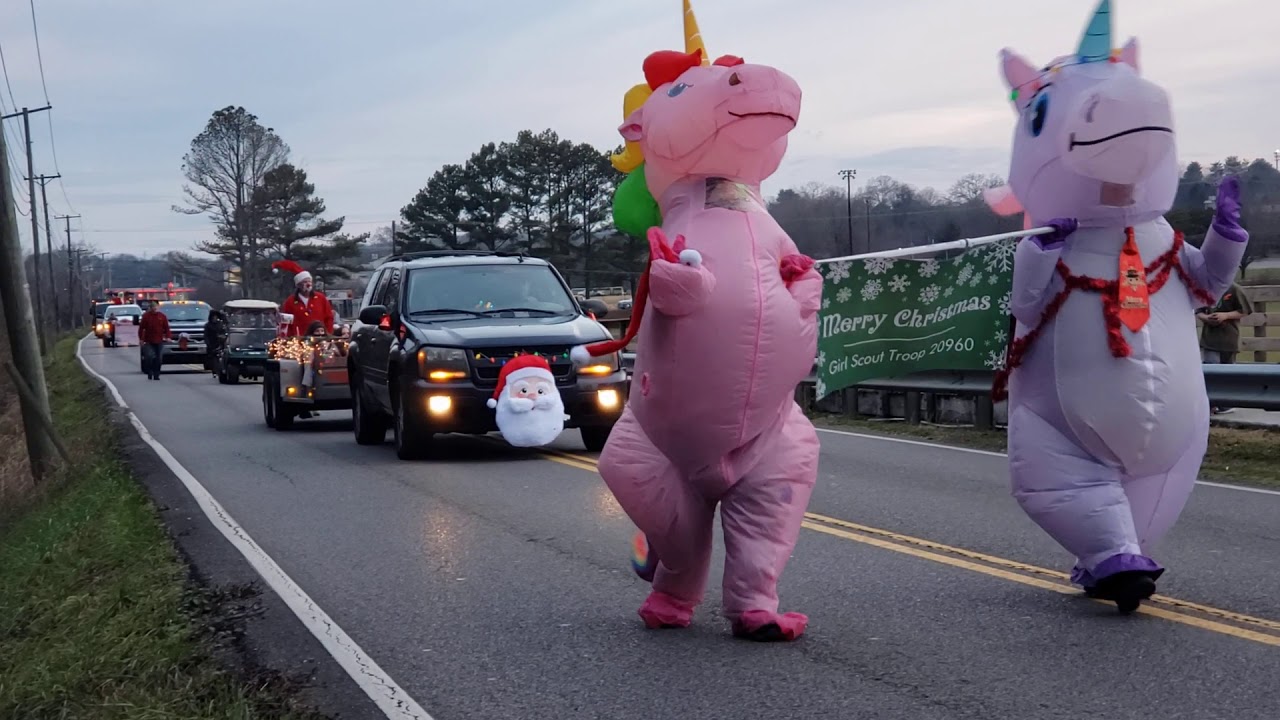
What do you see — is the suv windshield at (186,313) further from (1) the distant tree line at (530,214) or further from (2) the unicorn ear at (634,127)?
(2) the unicorn ear at (634,127)

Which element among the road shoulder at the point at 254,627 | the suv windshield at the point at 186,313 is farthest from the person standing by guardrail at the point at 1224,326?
the suv windshield at the point at 186,313

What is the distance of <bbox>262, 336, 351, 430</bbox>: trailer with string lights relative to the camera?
1702cm

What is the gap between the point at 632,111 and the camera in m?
6.54

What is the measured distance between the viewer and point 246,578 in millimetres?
7941

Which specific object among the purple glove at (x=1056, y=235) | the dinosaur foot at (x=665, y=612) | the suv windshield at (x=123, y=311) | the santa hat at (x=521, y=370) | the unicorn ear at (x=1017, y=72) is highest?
the unicorn ear at (x=1017, y=72)

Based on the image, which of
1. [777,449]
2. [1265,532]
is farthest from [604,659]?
[1265,532]

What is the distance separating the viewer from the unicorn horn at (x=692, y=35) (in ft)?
21.0

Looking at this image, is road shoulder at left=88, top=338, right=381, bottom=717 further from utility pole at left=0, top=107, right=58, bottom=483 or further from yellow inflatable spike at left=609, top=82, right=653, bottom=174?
→ utility pole at left=0, top=107, right=58, bottom=483

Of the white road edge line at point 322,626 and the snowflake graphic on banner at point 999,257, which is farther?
the snowflake graphic on banner at point 999,257

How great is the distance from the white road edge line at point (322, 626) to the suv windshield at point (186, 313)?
30.7 metres

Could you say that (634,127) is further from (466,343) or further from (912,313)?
(466,343)

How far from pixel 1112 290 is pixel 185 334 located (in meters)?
35.8

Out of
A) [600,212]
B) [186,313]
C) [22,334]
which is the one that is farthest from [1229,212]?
[186,313]

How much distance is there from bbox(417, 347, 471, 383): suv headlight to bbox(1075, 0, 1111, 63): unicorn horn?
7.20 metres
